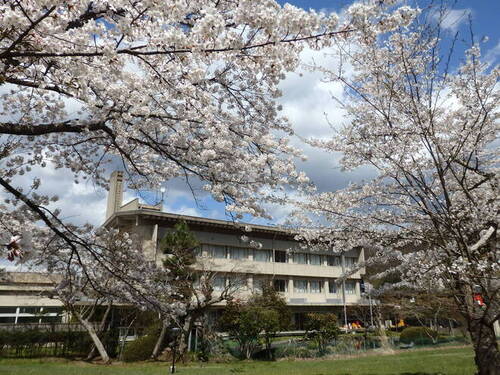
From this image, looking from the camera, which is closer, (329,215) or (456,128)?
(456,128)

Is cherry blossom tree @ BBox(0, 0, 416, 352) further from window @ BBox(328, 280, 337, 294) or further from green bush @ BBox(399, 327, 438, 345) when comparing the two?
window @ BBox(328, 280, 337, 294)

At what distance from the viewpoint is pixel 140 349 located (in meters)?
17.9

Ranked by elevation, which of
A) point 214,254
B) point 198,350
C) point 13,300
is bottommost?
point 198,350

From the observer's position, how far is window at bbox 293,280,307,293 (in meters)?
30.8

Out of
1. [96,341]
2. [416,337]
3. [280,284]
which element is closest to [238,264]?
[280,284]

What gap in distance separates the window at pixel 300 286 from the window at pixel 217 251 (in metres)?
7.02

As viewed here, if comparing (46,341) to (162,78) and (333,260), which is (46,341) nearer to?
(162,78)

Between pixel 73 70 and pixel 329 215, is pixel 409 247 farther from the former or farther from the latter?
pixel 73 70

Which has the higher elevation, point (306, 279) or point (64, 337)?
point (306, 279)

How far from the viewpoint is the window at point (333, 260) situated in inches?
1295

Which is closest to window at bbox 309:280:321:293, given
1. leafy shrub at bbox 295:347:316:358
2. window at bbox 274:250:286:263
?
window at bbox 274:250:286:263

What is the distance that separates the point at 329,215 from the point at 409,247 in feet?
8.16

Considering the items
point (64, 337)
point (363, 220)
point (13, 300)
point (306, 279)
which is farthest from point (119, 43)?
point (13, 300)

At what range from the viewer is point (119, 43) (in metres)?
3.49
